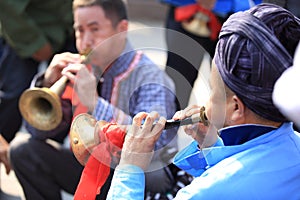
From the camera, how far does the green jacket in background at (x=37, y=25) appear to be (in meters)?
3.81

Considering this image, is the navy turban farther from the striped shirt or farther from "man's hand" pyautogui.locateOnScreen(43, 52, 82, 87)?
"man's hand" pyautogui.locateOnScreen(43, 52, 82, 87)

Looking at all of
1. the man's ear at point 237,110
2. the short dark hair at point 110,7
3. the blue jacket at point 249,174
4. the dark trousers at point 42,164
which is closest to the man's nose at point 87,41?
the short dark hair at point 110,7

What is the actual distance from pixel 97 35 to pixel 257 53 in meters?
1.50

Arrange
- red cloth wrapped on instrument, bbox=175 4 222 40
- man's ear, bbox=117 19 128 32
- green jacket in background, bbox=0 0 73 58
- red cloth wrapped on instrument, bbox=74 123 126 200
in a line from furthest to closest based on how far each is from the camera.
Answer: red cloth wrapped on instrument, bbox=175 4 222 40 → green jacket in background, bbox=0 0 73 58 → man's ear, bbox=117 19 128 32 → red cloth wrapped on instrument, bbox=74 123 126 200

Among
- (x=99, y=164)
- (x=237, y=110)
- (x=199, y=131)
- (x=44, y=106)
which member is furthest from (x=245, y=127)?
(x=44, y=106)

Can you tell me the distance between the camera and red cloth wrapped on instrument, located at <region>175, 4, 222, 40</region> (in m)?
4.06

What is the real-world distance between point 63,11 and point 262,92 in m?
2.38

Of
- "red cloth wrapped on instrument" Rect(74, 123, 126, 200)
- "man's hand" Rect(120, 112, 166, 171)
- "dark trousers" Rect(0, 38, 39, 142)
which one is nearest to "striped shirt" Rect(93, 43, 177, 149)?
"red cloth wrapped on instrument" Rect(74, 123, 126, 200)

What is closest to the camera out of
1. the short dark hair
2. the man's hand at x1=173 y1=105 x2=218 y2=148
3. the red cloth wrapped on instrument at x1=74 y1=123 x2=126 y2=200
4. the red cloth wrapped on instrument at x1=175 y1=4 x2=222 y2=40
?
the man's hand at x1=173 y1=105 x2=218 y2=148

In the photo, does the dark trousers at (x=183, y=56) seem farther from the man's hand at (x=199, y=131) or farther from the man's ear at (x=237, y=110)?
the man's ear at (x=237, y=110)

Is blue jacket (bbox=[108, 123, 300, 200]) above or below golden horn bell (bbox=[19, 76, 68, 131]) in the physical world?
above

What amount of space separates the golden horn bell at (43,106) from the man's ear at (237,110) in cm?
111

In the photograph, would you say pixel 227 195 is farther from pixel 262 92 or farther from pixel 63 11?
pixel 63 11

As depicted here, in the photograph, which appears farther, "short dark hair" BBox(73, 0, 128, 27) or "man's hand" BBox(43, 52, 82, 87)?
"short dark hair" BBox(73, 0, 128, 27)
